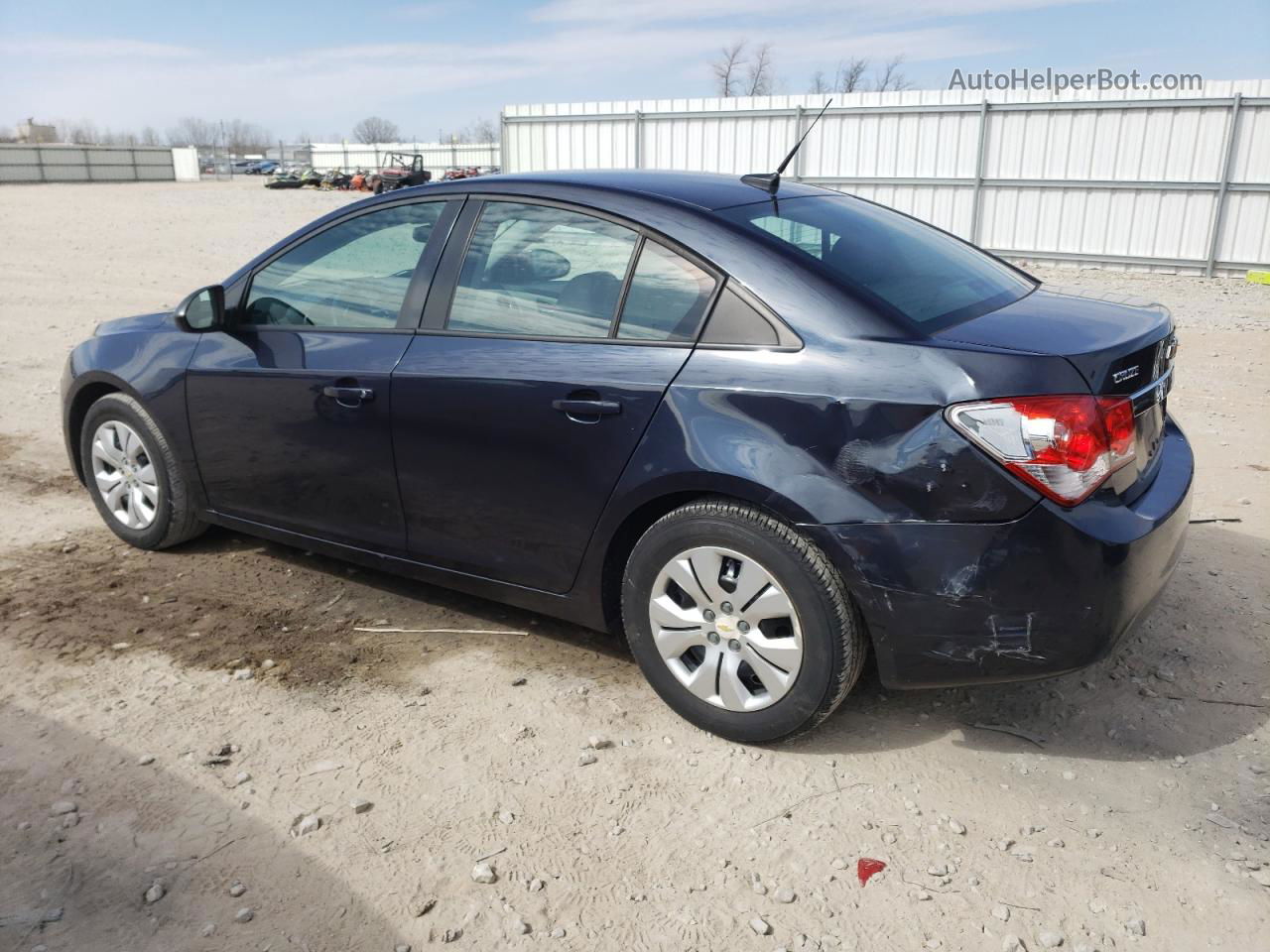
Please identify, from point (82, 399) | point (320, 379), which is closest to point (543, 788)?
point (320, 379)

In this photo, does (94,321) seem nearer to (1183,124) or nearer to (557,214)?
(557,214)

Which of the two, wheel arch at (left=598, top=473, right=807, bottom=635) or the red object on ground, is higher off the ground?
wheel arch at (left=598, top=473, right=807, bottom=635)

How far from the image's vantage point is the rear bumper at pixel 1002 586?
269 cm

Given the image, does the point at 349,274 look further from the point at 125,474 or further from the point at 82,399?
the point at 82,399

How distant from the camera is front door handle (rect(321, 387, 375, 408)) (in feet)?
12.1

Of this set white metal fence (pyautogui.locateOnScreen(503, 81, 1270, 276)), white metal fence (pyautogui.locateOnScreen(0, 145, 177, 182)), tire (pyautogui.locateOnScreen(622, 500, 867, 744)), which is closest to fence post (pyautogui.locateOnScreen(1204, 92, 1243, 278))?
white metal fence (pyautogui.locateOnScreen(503, 81, 1270, 276))

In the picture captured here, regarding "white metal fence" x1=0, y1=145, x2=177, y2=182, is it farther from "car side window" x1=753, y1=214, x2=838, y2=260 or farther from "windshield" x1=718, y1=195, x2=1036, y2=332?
"car side window" x1=753, y1=214, x2=838, y2=260

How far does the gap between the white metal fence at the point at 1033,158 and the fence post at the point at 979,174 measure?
2 cm

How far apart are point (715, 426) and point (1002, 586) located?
890 millimetres

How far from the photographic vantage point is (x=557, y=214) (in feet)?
11.5

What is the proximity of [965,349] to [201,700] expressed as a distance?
8.79ft

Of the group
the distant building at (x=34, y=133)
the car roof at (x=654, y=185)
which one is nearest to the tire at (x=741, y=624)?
the car roof at (x=654, y=185)

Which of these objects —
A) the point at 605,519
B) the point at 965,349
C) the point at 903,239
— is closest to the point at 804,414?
the point at 965,349

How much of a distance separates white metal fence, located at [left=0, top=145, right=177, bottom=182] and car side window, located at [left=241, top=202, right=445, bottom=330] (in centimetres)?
6159
